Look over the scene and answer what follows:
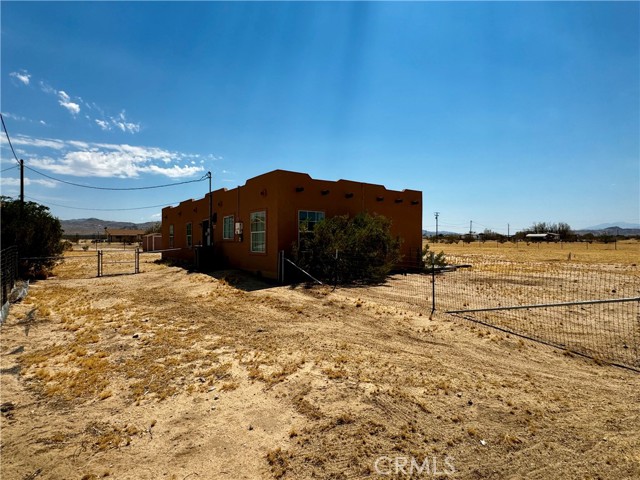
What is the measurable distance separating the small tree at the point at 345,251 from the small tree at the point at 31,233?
36.2 ft

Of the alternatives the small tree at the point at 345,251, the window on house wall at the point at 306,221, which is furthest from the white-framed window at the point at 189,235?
the small tree at the point at 345,251

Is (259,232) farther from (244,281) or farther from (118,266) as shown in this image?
(118,266)

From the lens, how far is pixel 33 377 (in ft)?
15.8

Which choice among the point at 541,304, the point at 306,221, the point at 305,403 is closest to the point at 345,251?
the point at 306,221

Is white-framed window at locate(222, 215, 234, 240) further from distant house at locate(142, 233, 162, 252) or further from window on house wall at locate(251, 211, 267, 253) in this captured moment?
distant house at locate(142, 233, 162, 252)

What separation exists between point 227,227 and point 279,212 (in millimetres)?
6103

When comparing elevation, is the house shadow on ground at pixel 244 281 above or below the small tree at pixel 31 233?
below

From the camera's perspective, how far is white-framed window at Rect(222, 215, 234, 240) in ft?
61.9

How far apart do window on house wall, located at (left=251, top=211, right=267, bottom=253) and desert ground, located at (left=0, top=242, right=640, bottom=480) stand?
790cm

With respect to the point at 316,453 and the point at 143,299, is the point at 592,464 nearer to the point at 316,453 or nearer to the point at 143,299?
the point at 316,453

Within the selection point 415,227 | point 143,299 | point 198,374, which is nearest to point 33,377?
point 198,374

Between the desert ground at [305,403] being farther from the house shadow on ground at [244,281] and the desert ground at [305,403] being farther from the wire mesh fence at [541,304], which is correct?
the house shadow on ground at [244,281]

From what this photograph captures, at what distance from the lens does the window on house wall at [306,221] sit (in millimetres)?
14914

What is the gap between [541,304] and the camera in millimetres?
8266
